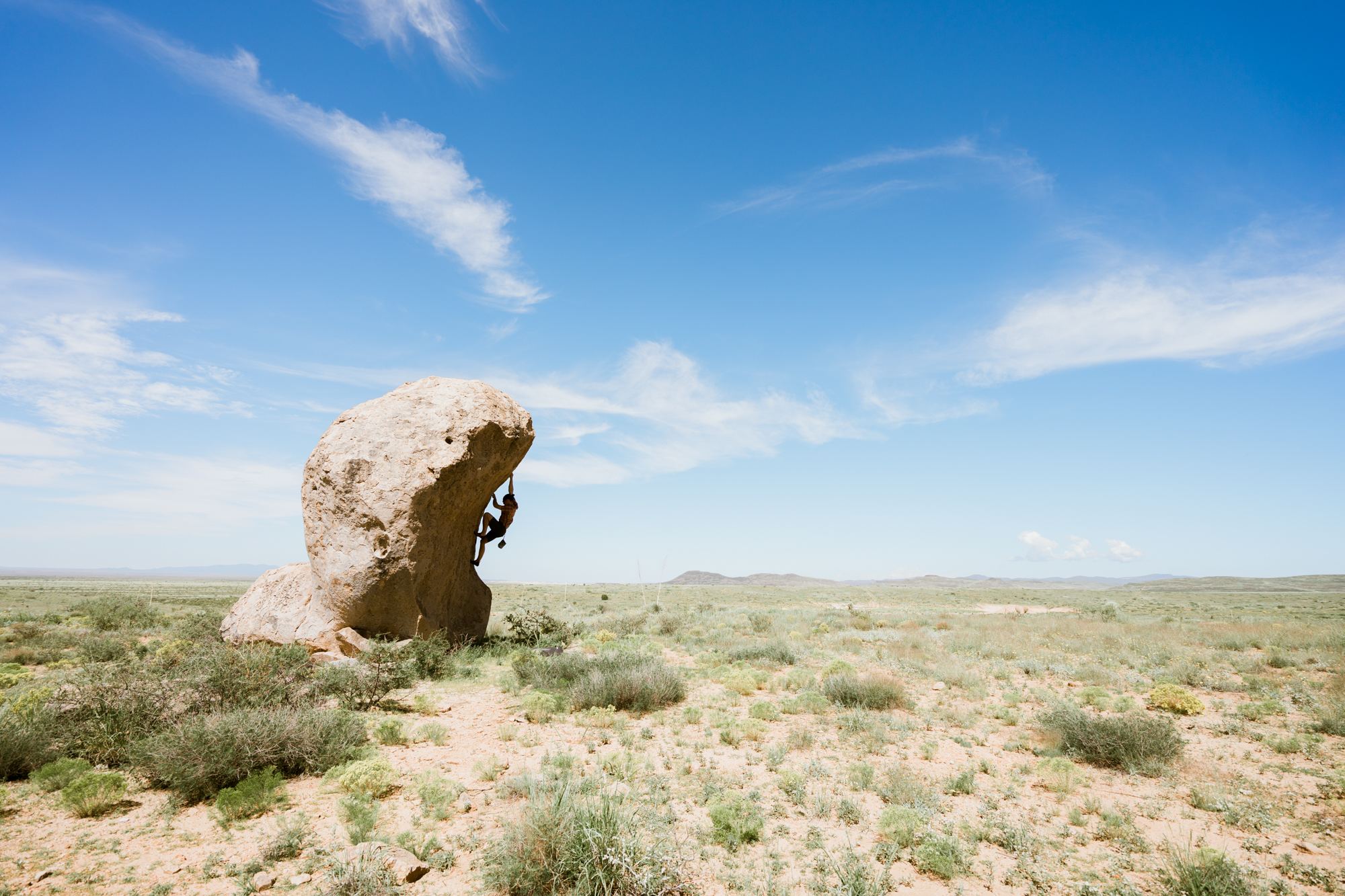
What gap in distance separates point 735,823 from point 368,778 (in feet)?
12.6

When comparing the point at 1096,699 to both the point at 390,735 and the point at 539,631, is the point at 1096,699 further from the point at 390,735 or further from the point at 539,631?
the point at 539,631

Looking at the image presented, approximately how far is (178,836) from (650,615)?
60.3 ft

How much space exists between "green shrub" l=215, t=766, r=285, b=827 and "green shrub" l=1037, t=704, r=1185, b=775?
30.8 feet

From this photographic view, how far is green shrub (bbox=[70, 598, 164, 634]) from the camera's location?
17094 mm

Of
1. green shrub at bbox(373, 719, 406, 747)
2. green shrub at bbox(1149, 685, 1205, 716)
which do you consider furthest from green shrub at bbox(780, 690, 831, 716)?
green shrub at bbox(373, 719, 406, 747)

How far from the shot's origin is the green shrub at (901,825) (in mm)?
5262

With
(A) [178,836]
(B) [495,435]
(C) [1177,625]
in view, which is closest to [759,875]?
(A) [178,836]

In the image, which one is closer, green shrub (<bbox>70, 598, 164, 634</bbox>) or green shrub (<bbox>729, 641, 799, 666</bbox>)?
green shrub (<bbox>729, 641, 799, 666</bbox>)

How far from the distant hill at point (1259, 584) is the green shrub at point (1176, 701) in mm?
81020

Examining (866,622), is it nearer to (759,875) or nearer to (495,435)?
(495,435)

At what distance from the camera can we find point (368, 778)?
602cm

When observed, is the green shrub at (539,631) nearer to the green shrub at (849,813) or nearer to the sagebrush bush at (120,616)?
the green shrub at (849,813)

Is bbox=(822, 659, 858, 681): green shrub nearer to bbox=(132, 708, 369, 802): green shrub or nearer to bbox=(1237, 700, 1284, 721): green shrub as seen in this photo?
bbox=(1237, 700, 1284, 721): green shrub

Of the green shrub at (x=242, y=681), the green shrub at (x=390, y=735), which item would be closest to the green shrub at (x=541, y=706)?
the green shrub at (x=390, y=735)
